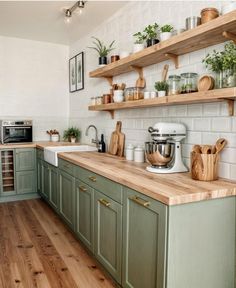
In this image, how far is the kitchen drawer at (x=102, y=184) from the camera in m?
1.90

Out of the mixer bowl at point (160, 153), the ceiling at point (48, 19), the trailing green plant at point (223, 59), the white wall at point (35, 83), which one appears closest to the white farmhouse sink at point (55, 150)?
the white wall at point (35, 83)

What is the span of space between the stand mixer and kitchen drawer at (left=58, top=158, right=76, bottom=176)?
3.13ft

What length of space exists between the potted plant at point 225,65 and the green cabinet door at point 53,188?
2.26 meters

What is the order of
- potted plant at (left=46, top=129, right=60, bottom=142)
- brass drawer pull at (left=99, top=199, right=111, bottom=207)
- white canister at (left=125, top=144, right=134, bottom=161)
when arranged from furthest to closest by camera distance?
potted plant at (left=46, top=129, right=60, bottom=142) → white canister at (left=125, top=144, right=134, bottom=161) → brass drawer pull at (left=99, top=199, right=111, bottom=207)

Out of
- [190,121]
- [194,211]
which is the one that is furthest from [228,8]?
[194,211]

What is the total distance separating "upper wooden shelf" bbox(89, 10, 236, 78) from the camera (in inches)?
64.1

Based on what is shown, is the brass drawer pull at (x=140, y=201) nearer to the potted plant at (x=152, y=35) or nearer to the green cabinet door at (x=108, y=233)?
the green cabinet door at (x=108, y=233)

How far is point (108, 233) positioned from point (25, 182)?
2.56 m

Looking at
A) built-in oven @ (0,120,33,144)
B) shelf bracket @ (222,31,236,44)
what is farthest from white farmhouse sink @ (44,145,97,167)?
shelf bracket @ (222,31,236,44)

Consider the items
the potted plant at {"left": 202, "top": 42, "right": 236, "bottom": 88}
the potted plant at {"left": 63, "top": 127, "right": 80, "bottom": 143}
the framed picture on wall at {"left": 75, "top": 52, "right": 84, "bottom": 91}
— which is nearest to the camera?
the potted plant at {"left": 202, "top": 42, "right": 236, "bottom": 88}

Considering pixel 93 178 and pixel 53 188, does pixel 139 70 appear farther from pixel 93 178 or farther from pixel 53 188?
pixel 53 188

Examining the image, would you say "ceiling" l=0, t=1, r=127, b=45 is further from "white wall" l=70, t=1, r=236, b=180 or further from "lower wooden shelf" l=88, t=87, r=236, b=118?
"lower wooden shelf" l=88, t=87, r=236, b=118

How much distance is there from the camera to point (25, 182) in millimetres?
4215

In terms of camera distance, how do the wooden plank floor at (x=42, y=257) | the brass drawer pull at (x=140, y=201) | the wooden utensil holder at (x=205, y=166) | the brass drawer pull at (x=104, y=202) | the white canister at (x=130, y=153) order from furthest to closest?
the white canister at (x=130, y=153) < the wooden plank floor at (x=42, y=257) < the brass drawer pull at (x=104, y=202) < the wooden utensil holder at (x=205, y=166) < the brass drawer pull at (x=140, y=201)
